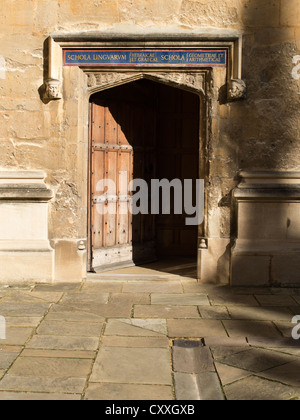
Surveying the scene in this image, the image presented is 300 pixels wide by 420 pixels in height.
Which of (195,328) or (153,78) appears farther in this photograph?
(153,78)

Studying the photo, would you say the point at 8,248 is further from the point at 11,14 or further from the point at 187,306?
the point at 11,14

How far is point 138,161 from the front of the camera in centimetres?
714

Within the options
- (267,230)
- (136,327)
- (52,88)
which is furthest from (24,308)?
(267,230)

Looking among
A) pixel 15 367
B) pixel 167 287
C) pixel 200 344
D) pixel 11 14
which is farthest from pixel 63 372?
pixel 11 14

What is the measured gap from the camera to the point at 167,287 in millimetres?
5809

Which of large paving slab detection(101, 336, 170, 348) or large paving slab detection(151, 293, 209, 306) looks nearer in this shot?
large paving slab detection(101, 336, 170, 348)

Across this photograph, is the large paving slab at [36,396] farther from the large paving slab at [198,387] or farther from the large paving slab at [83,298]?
the large paving slab at [83,298]

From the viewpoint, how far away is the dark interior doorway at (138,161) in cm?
654

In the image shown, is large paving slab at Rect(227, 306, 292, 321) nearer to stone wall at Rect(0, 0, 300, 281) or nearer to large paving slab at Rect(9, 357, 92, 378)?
stone wall at Rect(0, 0, 300, 281)

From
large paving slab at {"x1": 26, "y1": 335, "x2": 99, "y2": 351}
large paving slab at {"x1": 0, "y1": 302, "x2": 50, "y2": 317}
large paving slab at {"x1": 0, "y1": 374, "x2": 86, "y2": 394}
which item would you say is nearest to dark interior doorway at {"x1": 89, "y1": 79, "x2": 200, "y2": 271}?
large paving slab at {"x1": 0, "y1": 302, "x2": 50, "y2": 317}

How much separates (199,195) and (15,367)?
10.7ft

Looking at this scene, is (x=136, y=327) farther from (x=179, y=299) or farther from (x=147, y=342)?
(x=179, y=299)

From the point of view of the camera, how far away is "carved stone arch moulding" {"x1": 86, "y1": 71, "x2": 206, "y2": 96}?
602 centimetres

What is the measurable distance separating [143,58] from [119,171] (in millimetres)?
1532
